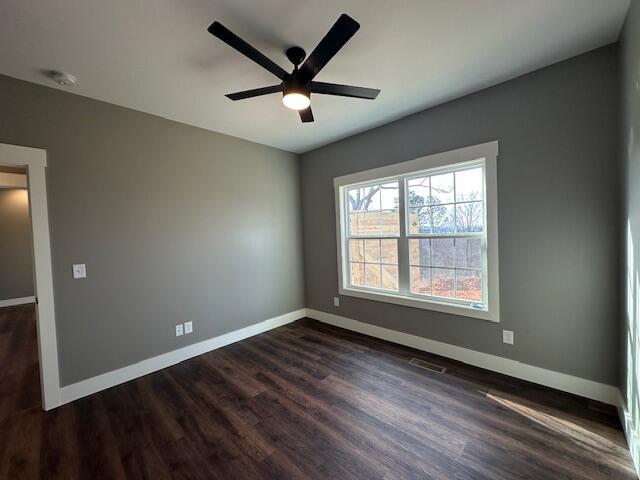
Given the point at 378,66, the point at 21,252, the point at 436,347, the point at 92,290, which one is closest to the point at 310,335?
the point at 436,347

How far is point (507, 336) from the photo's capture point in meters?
2.46

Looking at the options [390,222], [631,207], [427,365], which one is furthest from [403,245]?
[631,207]

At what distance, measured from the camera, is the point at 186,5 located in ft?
4.94

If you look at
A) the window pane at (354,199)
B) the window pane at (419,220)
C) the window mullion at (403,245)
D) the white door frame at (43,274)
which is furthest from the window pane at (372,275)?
the white door frame at (43,274)

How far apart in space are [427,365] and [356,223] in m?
1.96

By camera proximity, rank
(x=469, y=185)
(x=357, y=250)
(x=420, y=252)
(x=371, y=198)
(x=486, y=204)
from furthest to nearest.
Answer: (x=357, y=250) → (x=371, y=198) → (x=420, y=252) → (x=469, y=185) → (x=486, y=204)

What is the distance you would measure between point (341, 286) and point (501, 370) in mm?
2050

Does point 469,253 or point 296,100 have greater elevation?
point 296,100

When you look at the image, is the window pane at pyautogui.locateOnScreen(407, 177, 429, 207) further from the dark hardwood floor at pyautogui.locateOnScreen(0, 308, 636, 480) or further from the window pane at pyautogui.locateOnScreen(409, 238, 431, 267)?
the dark hardwood floor at pyautogui.locateOnScreen(0, 308, 636, 480)

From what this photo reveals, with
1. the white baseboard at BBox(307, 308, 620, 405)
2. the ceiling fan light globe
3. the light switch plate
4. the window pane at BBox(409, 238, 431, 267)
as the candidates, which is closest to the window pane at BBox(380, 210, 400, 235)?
the window pane at BBox(409, 238, 431, 267)

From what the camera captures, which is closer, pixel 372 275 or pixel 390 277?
pixel 390 277

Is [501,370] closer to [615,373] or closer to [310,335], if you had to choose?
[615,373]

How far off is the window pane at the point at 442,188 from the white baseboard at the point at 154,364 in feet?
9.09

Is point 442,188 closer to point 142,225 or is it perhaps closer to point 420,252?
point 420,252
